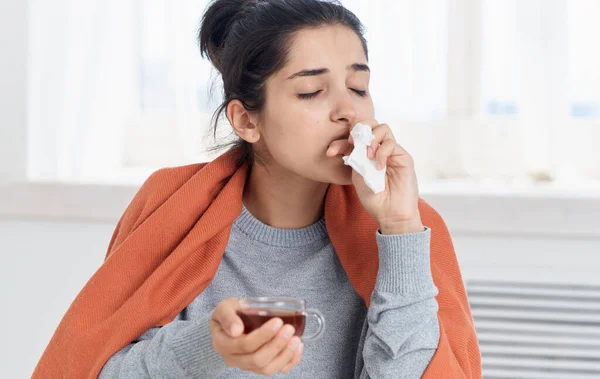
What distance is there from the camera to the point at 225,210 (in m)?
1.54

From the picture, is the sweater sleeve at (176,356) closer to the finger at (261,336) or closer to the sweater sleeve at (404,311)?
the finger at (261,336)

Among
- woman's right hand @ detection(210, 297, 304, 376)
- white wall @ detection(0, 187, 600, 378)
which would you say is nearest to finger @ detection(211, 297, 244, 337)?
woman's right hand @ detection(210, 297, 304, 376)

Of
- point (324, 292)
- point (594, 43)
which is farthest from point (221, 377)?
point (594, 43)

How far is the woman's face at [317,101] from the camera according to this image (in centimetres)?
142

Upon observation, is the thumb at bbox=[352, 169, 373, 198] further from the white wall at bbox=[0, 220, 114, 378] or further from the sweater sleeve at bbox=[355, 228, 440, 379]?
the white wall at bbox=[0, 220, 114, 378]

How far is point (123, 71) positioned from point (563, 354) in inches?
68.1

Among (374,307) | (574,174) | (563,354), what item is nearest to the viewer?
(374,307)

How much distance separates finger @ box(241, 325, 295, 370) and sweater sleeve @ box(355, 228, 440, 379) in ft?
1.15

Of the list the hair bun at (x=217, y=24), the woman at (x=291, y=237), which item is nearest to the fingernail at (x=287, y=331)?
the woman at (x=291, y=237)

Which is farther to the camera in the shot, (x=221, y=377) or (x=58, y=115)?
(x=58, y=115)

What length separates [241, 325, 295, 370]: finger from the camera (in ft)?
3.32

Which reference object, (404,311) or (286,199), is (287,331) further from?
(286,199)

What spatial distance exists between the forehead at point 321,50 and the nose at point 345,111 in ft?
0.21

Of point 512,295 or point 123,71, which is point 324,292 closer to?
point 512,295
